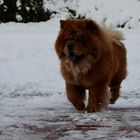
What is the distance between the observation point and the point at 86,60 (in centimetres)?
815

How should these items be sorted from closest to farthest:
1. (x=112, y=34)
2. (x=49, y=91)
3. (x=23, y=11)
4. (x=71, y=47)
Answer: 1. (x=71, y=47)
2. (x=112, y=34)
3. (x=49, y=91)
4. (x=23, y=11)

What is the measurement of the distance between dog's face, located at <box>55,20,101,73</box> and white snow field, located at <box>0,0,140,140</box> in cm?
79

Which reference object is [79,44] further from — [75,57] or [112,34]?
[112,34]

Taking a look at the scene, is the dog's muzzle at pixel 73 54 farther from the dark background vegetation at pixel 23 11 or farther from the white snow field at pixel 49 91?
the dark background vegetation at pixel 23 11

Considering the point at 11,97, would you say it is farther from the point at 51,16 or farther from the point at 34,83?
the point at 51,16

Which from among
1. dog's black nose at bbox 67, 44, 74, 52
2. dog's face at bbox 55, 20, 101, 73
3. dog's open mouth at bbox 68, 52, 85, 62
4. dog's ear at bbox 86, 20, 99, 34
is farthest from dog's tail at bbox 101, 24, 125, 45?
dog's black nose at bbox 67, 44, 74, 52

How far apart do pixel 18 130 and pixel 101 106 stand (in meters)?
2.08

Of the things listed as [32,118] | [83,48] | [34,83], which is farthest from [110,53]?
[34,83]

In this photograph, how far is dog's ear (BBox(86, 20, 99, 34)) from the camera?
318 inches

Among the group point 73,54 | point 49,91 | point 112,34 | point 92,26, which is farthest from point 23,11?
point 73,54

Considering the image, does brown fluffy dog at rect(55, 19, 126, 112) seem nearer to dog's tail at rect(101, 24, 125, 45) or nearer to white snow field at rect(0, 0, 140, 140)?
dog's tail at rect(101, 24, 125, 45)

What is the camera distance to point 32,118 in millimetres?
7773

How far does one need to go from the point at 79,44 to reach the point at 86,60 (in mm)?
329

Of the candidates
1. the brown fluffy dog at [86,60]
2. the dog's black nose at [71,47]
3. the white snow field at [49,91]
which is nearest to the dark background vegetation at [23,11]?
the white snow field at [49,91]
